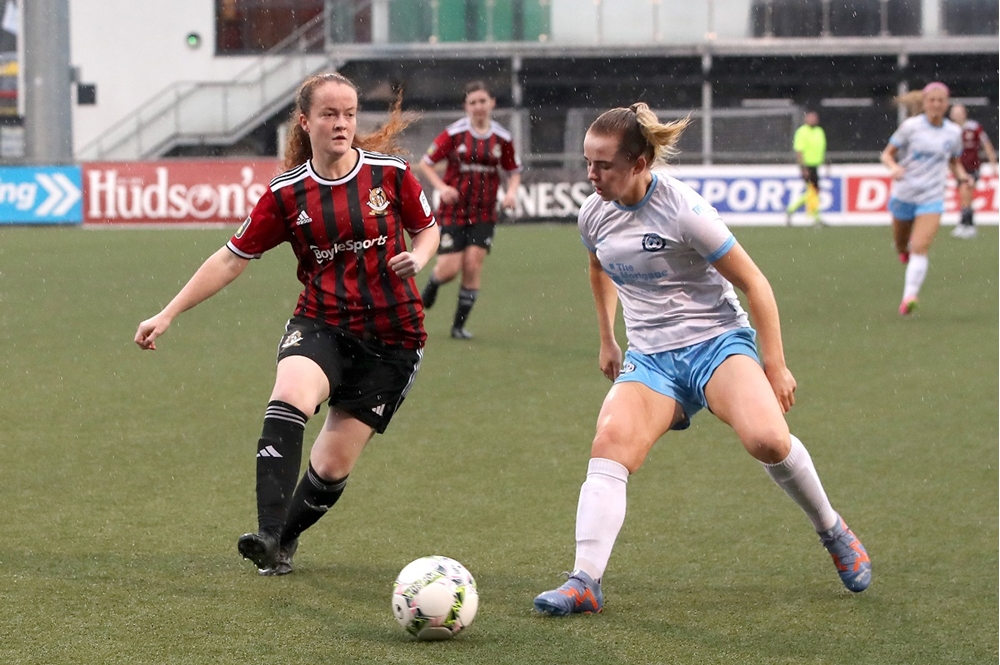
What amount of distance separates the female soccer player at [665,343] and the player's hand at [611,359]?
87 mm

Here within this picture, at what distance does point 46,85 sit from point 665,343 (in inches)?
903

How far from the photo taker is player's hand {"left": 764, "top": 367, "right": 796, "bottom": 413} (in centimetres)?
445

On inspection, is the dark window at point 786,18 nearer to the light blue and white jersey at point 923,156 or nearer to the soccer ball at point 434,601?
the light blue and white jersey at point 923,156

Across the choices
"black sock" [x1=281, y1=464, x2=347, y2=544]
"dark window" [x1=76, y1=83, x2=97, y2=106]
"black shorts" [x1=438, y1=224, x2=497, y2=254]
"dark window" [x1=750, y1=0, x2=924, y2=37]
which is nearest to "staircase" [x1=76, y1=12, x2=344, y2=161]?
"dark window" [x1=76, y1=83, x2=97, y2=106]

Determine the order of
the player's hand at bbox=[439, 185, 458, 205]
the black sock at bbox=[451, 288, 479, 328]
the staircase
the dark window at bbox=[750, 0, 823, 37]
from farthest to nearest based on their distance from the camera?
the staircase, the dark window at bbox=[750, 0, 823, 37], the black sock at bbox=[451, 288, 479, 328], the player's hand at bbox=[439, 185, 458, 205]

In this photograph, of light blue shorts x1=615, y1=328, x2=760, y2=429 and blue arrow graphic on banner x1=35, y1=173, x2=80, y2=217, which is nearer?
light blue shorts x1=615, y1=328, x2=760, y2=429

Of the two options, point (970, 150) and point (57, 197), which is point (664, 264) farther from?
point (57, 197)

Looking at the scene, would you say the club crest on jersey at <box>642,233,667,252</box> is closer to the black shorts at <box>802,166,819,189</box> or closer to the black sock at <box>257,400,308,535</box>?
the black sock at <box>257,400,308,535</box>

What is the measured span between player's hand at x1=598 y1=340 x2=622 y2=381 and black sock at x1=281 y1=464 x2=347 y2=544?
957 millimetres

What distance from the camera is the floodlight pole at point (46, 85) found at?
2508cm

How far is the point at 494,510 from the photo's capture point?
582cm

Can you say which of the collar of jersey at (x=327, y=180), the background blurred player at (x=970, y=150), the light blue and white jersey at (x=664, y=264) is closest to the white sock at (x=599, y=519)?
the light blue and white jersey at (x=664, y=264)

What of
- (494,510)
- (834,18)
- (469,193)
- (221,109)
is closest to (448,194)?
(469,193)

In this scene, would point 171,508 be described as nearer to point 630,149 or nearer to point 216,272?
point 216,272
